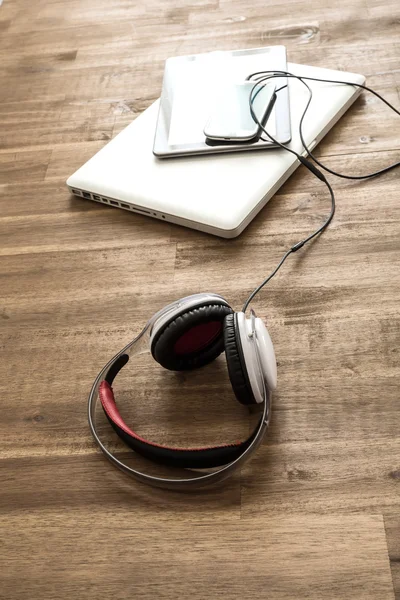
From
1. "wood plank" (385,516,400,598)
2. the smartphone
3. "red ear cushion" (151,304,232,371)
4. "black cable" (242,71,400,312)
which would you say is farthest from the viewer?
the smartphone

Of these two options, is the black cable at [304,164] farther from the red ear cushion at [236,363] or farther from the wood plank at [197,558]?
the wood plank at [197,558]

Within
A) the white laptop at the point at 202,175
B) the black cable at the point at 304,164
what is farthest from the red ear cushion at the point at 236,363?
the white laptop at the point at 202,175

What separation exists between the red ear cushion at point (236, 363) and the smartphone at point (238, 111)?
0.40m

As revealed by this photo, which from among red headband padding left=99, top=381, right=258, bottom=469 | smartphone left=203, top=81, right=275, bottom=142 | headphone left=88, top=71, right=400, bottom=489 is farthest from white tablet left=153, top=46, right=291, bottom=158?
red headband padding left=99, top=381, right=258, bottom=469

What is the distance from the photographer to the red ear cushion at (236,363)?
0.71 meters

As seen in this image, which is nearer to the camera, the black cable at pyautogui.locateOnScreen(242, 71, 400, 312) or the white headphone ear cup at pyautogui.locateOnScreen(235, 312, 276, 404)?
the white headphone ear cup at pyautogui.locateOnScreen(235, 312, 276, 404)

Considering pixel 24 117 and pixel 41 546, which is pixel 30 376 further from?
pixel 24 117

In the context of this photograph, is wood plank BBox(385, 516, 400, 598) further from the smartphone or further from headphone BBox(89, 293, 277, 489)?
the smartphone

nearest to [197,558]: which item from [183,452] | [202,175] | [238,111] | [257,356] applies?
[183,452]

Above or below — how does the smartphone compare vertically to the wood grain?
above

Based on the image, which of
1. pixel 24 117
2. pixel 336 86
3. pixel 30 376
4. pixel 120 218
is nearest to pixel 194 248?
pixel 120 218

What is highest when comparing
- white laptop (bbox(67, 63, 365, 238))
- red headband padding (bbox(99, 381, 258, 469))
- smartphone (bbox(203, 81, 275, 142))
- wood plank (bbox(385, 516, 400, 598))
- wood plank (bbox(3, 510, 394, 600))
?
smartphone (bbox(203, 81, 275, 142))

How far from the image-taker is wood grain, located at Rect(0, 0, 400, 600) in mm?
667

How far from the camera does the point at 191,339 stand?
2.56ft
